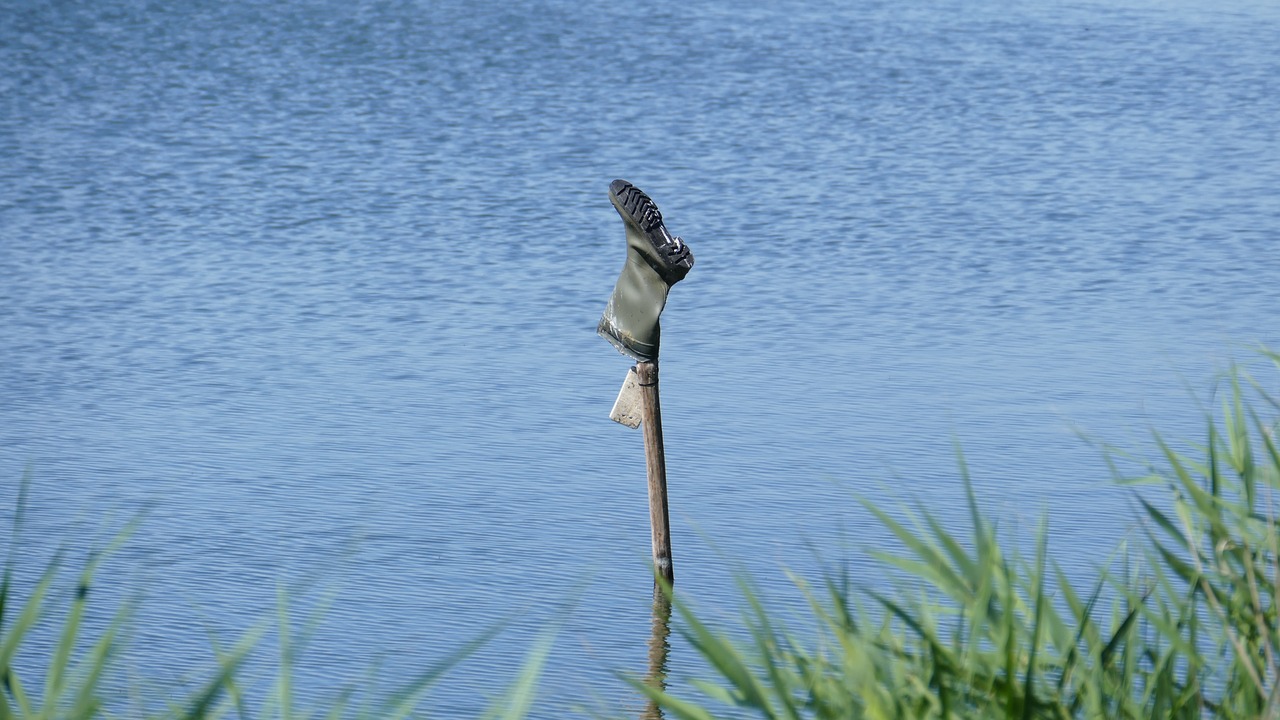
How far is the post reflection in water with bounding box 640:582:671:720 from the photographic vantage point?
6.43 m

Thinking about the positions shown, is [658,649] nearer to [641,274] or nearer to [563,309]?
[641,274]

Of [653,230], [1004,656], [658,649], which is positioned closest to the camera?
[1004,656]

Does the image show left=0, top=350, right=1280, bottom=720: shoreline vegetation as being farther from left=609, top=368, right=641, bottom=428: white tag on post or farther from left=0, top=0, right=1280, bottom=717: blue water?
left=609, top=368, right=641, bottom=428: white tag on post

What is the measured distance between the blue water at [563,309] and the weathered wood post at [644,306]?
0.72 m

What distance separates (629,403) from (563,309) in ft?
22.2

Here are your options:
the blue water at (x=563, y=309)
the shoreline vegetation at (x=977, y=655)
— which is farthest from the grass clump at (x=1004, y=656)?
the blue water at (x=563, y=309)

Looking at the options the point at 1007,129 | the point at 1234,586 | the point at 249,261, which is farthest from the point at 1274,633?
the point at 1007,129

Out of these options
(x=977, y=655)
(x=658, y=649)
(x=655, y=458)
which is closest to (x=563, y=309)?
(x=658, y=649)

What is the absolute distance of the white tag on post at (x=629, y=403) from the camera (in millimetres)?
6668

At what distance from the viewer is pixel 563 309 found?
1345 cm

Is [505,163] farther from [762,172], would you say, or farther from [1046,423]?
[1046,423]

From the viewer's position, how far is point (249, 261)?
15.2m

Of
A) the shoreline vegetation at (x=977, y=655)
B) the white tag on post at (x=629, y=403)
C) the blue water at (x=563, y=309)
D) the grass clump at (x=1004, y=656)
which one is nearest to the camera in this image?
the shoreline vegetation at (x=977, y=655)

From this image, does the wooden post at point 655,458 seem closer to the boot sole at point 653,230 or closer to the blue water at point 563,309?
the blue water at point 563,309
